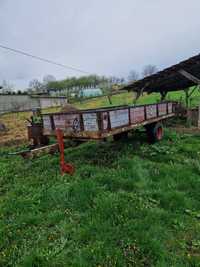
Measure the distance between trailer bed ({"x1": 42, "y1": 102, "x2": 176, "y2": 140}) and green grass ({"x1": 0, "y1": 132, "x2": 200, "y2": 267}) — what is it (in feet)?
2.97

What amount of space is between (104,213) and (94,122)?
1.90 m

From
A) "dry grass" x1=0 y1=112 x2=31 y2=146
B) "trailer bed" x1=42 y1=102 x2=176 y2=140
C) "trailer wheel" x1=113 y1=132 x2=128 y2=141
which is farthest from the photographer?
"dry grass" x1=0 y1=112 x2=31 y2=146

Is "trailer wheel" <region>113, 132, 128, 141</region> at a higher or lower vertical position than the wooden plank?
lower

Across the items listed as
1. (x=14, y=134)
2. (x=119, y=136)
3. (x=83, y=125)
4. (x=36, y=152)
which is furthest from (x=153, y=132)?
(x=14, y=134)

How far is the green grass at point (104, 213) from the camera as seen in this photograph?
285cm

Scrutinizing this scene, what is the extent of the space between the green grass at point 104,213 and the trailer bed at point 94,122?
91 centimetres

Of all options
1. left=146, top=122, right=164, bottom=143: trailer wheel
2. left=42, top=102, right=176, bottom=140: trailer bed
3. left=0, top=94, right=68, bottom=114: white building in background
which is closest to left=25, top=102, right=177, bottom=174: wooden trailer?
left=42, top=102, right=176, bottom=140: trailer bed

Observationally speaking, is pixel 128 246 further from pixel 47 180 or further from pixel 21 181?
pixel 21 181

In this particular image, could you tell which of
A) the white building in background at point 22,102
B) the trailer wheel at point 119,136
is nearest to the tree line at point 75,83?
the white building in background at point 22,102

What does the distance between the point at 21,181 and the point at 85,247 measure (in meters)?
2.84

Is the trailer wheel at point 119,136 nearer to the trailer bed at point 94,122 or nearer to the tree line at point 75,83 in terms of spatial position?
the trailer bed at point 94,122

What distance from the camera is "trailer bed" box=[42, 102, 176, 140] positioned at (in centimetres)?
476

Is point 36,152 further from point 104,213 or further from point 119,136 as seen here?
point 119,136

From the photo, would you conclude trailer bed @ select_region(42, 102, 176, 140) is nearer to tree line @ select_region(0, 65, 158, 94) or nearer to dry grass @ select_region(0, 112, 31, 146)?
dry grass @ select_region(0, 112, 31, 146)
